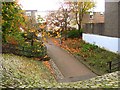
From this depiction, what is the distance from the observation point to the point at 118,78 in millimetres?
5902

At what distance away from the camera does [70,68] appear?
13.5 meters

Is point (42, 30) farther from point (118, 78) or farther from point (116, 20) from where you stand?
point (118, 78)

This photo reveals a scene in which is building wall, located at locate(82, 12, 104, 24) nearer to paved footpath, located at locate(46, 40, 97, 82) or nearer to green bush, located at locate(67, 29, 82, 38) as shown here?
green bush, located at locate(67, 29, 82, 38)

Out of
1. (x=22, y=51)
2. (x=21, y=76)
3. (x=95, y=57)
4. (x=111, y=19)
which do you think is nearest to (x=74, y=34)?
(x=111, y=19)

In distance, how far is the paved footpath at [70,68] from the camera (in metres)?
11.4

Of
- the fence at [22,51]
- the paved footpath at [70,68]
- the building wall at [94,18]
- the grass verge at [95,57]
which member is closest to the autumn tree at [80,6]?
the building wall at [94,18]

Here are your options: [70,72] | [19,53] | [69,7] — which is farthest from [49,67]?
[69,7]

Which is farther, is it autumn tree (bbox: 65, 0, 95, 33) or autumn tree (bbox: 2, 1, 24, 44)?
autumn tree (bbox: 65, 0, 95, 33)

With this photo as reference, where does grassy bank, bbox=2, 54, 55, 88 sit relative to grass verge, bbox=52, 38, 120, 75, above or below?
above

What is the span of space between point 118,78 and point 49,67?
7.74m

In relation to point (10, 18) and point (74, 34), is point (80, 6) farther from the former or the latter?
point (10, 18)

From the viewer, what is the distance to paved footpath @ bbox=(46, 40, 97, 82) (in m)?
11.4

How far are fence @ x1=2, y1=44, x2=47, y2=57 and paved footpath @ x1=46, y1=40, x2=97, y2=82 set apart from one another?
3.16 feet

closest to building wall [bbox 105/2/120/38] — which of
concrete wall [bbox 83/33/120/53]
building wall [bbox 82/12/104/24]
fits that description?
concrete wall [bbox 83/33/120/53]
